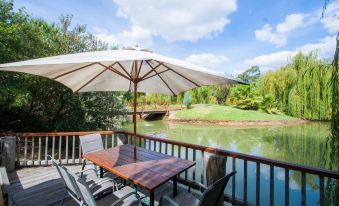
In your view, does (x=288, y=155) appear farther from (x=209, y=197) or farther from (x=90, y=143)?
(x=209, y=197)

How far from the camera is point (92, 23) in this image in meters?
9.34

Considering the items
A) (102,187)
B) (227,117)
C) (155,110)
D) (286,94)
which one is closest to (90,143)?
(102,187)

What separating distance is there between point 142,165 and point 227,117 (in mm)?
18447

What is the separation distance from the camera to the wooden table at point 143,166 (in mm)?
2287

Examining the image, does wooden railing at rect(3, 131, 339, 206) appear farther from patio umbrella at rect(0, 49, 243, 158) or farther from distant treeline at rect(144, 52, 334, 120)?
distant treeline at rect(144, 52, 334, 120)

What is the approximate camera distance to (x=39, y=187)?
3637 mm

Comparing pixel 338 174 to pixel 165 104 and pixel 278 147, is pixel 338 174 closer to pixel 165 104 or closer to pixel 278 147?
pixel 278 147

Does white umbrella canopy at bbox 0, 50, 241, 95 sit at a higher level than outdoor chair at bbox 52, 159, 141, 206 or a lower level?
higher

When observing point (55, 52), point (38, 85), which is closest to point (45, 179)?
point (38, 85)

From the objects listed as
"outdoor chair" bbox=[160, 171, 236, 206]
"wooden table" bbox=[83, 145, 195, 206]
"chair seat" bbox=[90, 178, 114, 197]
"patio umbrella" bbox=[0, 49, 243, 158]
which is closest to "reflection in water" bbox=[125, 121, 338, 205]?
"outdoor chair" bbox=[160, 171, 236, 206]

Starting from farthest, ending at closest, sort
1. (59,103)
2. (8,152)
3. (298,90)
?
(298,90), (59,103), (8,152)

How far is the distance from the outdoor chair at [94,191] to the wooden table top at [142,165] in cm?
19

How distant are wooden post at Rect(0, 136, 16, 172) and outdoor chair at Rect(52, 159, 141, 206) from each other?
2.45 m

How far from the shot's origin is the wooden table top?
231cm
